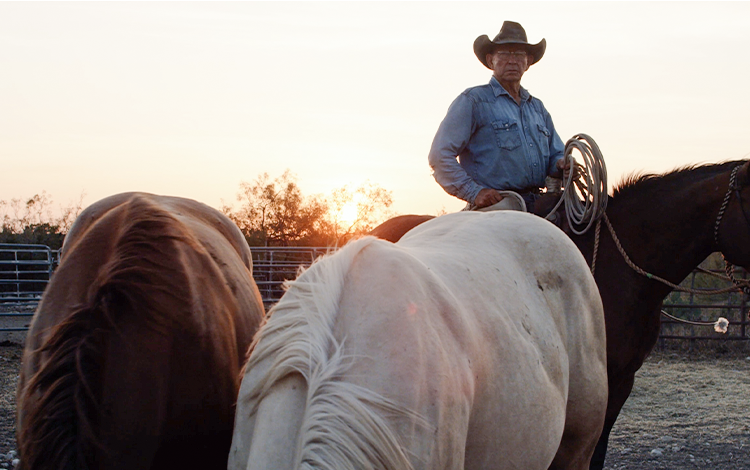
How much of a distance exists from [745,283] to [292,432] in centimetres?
343

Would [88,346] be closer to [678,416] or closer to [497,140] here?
[497,140]

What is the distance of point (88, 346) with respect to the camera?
5.32 feet

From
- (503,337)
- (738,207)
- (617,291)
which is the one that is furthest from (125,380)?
(738,207)

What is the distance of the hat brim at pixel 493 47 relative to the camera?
4211mm

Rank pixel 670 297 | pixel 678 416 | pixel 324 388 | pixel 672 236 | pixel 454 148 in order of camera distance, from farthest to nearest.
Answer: pixel 670 297 → pixel 678 416 → pixel 454 148 → pixel 672 236 → pixel 324 388

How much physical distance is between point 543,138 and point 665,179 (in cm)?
77

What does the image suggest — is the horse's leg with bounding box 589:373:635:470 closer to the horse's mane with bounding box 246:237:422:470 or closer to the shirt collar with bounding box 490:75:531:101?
the shirt collar with bounding box 490:75:531:101

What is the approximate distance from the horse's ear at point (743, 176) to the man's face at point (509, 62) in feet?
4.50

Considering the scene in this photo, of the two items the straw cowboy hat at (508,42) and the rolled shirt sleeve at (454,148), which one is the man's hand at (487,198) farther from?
the straw cowboy hat at (508,42)

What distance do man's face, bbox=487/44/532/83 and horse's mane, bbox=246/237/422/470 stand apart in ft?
9.65

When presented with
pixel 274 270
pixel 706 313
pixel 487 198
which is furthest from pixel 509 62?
pixel 706 313

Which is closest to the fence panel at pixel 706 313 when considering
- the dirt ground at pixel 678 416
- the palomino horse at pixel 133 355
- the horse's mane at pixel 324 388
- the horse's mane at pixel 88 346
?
the dirt ground at pixel 678 416

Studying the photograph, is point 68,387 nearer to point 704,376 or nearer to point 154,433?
point 154,433

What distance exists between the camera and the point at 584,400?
2.33 metres
